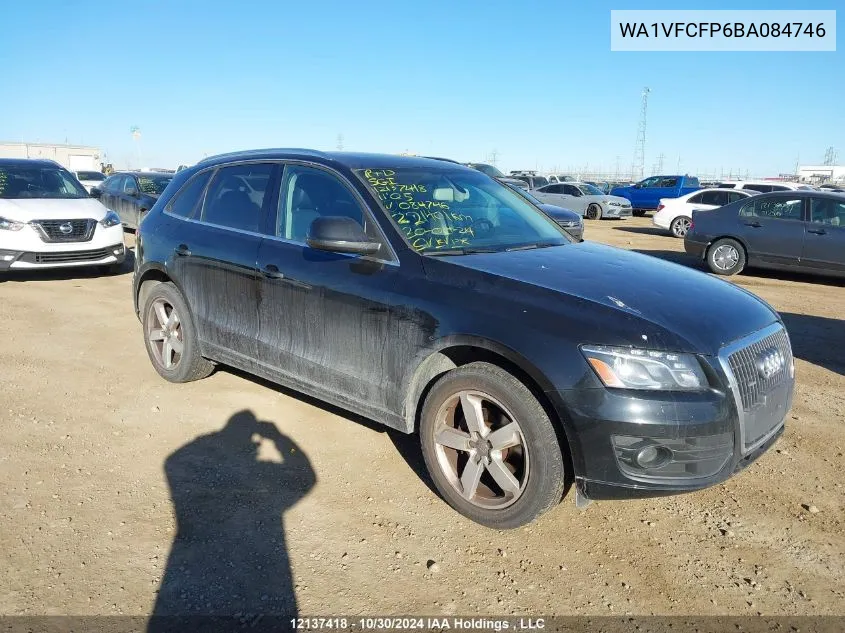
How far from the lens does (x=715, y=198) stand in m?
17.6

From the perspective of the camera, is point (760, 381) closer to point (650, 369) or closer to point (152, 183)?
point (650, 369)

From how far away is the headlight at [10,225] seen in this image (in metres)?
8.43

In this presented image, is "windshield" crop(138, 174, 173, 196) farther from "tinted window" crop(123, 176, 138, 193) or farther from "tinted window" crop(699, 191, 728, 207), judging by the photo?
"tinted window" crop(699, 191, 728, 207)

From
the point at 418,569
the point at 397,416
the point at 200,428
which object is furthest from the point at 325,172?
the point at 418,569

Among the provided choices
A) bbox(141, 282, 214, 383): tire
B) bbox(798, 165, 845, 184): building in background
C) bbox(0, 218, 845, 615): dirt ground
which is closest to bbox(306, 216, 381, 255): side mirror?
bbox(0, 218, 845, 615): dirt ground

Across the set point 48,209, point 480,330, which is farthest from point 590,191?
point 480,330

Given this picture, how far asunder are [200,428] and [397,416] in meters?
1.57

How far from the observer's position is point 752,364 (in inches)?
114

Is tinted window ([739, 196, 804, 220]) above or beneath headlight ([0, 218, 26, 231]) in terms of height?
above

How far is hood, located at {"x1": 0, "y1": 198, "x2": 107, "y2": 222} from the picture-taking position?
8.54 m

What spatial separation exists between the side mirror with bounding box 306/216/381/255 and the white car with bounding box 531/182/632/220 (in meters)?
20.3

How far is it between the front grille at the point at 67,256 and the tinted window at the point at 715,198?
15.3 metres

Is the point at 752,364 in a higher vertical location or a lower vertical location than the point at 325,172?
lower

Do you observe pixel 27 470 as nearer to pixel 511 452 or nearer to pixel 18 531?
pixel 18 531
